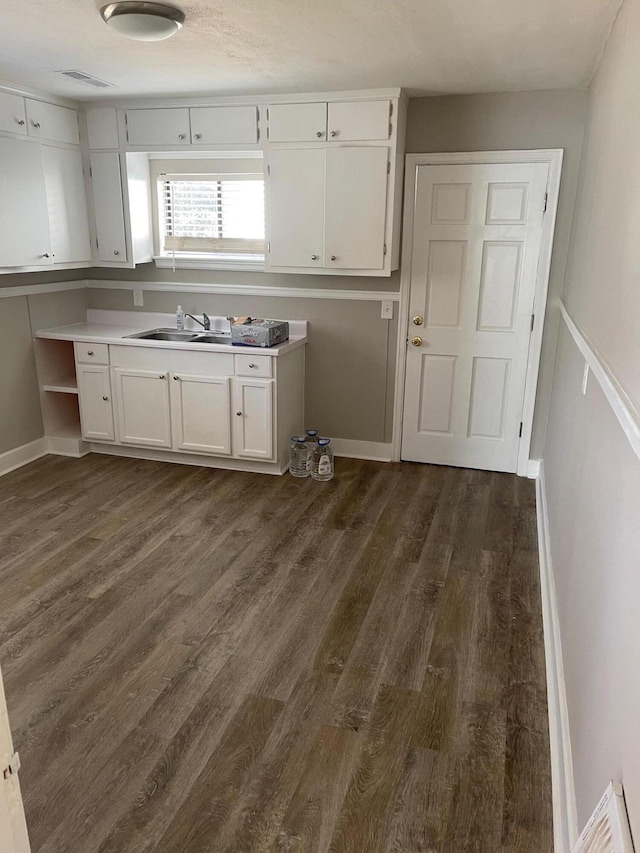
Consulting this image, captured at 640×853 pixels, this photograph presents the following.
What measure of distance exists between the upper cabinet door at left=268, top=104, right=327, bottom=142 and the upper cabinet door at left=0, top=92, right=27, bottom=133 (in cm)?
150

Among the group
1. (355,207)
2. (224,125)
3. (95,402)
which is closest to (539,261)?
(355,207)

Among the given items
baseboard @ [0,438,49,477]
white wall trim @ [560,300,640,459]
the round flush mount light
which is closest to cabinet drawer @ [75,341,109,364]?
baseboard @ [0,438,49,477]

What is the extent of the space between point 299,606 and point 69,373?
3023mm

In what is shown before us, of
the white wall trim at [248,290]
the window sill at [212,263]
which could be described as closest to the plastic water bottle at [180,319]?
the white wall trim at [248,290]

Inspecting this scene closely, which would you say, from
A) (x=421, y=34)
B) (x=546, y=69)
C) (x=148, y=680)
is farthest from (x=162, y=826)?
(x=546, y=69)

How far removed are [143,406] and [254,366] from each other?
89cm

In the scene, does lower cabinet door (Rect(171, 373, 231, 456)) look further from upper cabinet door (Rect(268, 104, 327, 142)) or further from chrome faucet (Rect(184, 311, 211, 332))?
upper cabinet door (Rect(268, 104, 327, 142))

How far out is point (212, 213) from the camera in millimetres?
4645

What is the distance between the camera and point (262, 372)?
13.4 feet

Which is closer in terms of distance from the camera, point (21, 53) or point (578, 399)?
point (578, 399)

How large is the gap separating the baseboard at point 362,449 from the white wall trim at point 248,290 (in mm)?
1016

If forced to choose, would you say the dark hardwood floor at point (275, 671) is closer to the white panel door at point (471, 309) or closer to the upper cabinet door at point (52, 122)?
the white panel door at point (471, 309)

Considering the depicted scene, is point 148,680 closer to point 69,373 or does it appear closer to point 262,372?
point 262,372

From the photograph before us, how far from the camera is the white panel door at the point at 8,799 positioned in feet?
3.13
